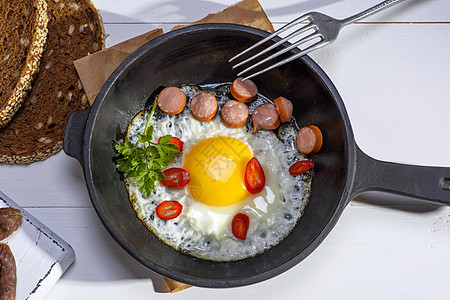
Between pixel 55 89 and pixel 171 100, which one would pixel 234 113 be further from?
pixel 55 89

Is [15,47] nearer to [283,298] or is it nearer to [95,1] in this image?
[95,1]

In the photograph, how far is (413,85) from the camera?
6.82 feet

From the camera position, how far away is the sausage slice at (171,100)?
6.20 feet

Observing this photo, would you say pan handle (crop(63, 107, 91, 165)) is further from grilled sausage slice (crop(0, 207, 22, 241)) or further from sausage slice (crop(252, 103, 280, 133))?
sausage slice (crop(252, 103, 280, 133))

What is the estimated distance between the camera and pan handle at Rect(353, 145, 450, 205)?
1.67 meters

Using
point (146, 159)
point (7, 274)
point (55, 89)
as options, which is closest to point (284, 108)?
point (146, 159)

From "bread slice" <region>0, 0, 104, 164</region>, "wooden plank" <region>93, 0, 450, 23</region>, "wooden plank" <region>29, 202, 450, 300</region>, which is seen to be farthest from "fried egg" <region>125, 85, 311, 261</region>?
"wooden plank" <region>93, 0, 450, 23</region>

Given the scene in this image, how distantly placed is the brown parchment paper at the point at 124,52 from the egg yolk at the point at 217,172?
41 centimetres

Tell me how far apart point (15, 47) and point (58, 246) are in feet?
2.92

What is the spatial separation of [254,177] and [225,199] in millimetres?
148

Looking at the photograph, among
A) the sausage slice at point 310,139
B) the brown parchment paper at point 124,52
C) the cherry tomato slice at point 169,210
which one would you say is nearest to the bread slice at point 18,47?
the brown parchment paper at point 124,52

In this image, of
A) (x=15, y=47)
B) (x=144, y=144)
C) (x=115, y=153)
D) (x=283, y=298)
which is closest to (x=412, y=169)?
(x=283, y=298)

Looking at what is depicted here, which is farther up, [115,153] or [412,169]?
[115,153]

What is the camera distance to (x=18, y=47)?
6.54 feet
